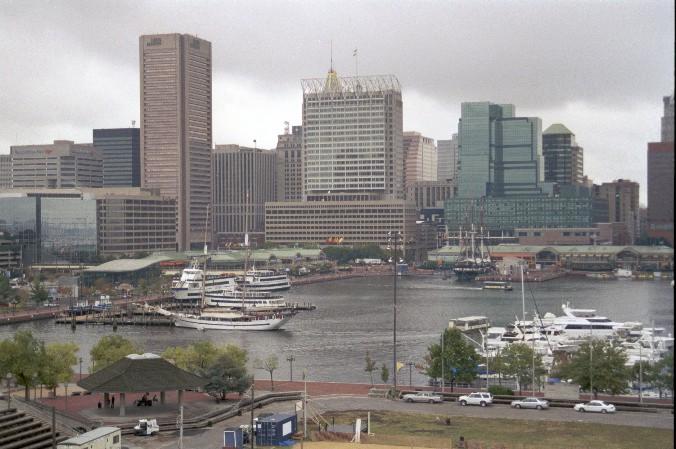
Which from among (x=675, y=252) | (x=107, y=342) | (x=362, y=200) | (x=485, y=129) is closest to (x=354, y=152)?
(x=362, y=200)

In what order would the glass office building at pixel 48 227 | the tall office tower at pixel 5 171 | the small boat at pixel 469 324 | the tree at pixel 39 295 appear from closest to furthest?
1. the small boat at pixel 469 324
2. the tree at pixel 39 295
3. the glass office building at pixel 48 227
4. the tall office tower at pixel 5 171

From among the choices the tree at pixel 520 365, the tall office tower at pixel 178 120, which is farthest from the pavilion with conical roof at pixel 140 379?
the tall office tower at pixel 178 120

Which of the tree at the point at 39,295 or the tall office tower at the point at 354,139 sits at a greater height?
the tall office tower at the point at 354,139

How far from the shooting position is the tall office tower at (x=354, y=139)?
17438cm

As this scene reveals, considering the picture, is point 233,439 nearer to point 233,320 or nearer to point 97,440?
point 97,440

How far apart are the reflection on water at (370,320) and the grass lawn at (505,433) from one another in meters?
4.54

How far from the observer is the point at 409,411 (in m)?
34.2

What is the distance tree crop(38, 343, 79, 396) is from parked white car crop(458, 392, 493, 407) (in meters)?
14.0

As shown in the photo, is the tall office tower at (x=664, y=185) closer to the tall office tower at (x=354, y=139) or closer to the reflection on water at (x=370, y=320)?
the reflection on water at (x=370, y=320)

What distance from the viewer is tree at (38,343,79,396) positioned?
35688mm

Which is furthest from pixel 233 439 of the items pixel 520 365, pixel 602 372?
pixel 520 365

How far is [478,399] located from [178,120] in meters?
145

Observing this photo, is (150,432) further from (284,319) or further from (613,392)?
(284,319)

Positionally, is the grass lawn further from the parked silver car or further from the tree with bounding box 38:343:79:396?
the tree with bounding box 38:343:79:396
